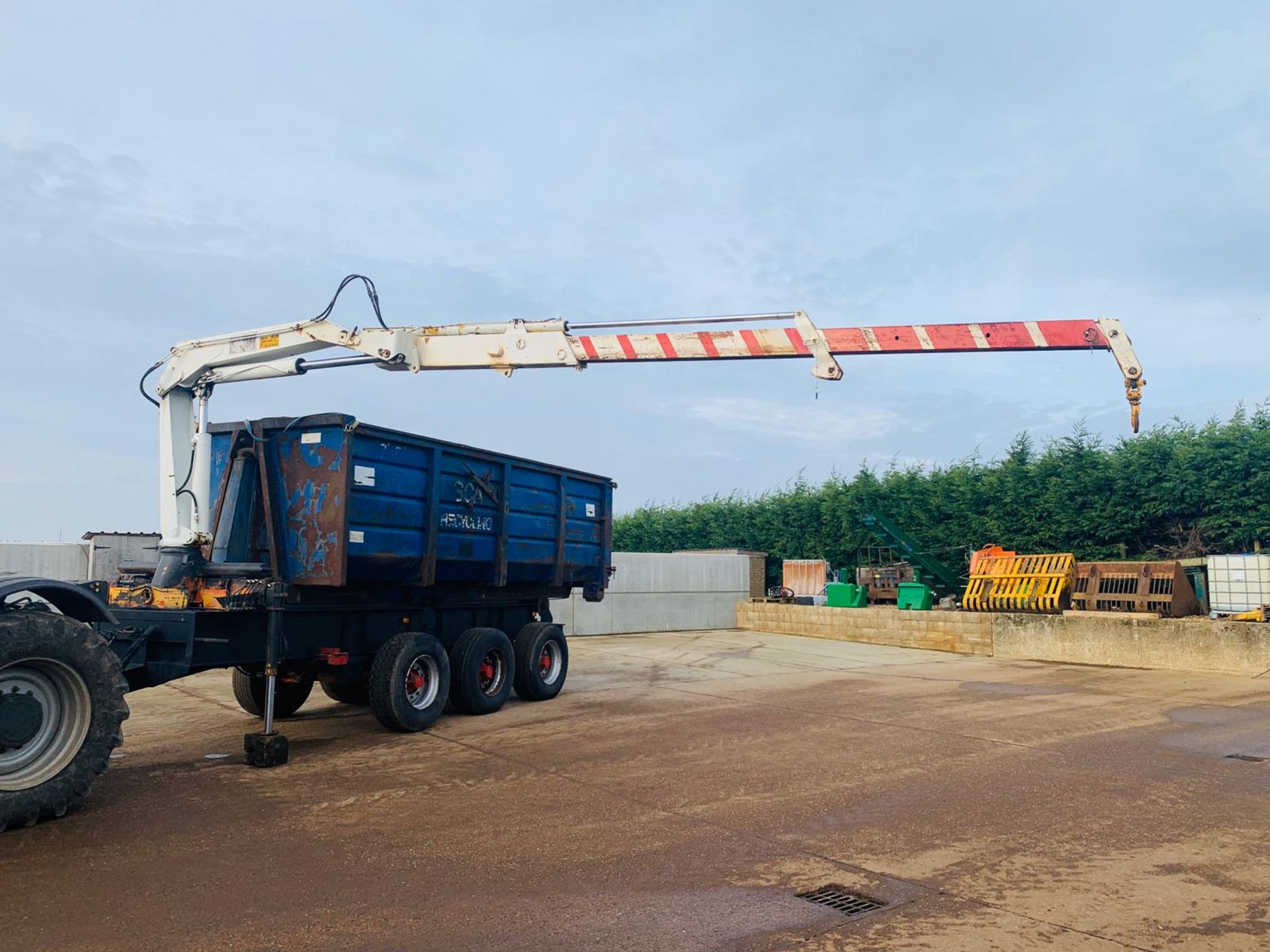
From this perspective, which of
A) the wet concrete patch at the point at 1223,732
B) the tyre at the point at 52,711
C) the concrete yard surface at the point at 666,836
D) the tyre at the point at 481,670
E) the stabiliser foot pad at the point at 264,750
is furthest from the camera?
the tyre at the point at 481,670

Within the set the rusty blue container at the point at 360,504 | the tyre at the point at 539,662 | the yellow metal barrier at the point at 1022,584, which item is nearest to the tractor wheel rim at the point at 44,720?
the rusty blue container at the point at 360,504

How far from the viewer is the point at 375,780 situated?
736cm

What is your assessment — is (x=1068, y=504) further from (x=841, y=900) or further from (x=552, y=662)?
(x=841, y=900)

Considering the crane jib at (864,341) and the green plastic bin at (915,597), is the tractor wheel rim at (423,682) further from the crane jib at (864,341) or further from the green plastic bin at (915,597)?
the green plastic bin at (915,597)

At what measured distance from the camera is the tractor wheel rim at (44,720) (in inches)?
226

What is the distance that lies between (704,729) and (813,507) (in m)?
16.4

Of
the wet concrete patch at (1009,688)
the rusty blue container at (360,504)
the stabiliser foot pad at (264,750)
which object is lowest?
the wet concrete patch at (1009,688)

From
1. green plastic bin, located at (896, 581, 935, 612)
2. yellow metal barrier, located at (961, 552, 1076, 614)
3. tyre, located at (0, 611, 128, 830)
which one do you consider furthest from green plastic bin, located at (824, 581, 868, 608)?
tyre, located at (0, 611, 128, 830)

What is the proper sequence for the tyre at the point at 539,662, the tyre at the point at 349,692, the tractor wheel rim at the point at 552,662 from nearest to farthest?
the tyre at the point at 349,692
the tyre at the point at 539,662
the tractor wheel rim at the point at 552,662

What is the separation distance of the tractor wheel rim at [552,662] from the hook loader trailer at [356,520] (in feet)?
Answer: 3.19

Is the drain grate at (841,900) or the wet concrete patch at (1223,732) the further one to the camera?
the wet concrete patch at (1223,732)

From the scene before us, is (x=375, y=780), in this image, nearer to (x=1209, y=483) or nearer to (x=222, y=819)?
(x=222, y=819)

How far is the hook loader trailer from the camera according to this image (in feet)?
26.9

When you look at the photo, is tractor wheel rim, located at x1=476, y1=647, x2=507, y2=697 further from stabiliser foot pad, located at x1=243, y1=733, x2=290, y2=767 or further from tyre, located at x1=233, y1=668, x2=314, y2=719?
stabiliser foot pad, located at x1=243, y1=733, x2=290, y2=767
